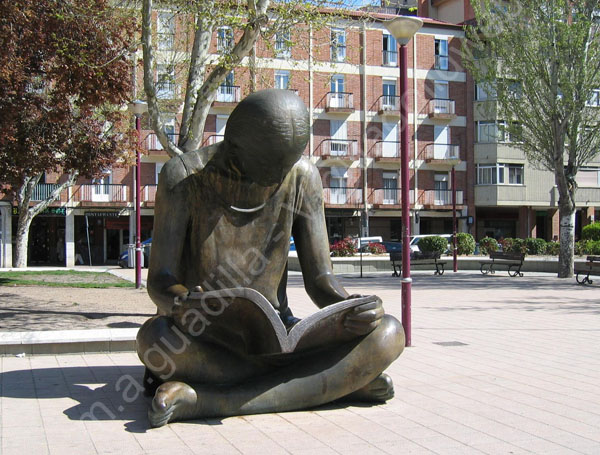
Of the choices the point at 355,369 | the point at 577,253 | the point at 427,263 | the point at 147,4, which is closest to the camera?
the point at 355,369

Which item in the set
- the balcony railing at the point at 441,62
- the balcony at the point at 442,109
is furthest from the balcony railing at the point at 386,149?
the balcony railing at the point at 441,62

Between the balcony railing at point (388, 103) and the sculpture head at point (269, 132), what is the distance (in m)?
35.9

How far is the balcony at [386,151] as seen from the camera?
39281 millimetres

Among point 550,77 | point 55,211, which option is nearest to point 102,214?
point 55,211

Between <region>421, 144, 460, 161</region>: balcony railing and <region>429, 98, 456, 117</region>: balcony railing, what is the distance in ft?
6.62

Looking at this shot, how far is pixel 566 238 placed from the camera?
2131 centimetres

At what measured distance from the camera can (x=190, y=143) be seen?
993cm

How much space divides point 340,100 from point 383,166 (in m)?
4.75

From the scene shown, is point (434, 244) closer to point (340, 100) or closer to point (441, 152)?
point (441, 152)

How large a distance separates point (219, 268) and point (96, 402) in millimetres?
1421

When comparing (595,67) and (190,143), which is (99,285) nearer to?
(190,143)

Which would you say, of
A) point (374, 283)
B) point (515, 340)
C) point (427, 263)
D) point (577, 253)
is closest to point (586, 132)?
point (427, 263)

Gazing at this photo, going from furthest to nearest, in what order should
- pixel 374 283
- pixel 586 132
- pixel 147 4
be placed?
1. pixel 586 132
2. pixel 374 283
3. pixel 147 4

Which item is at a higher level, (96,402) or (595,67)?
(595,67)
